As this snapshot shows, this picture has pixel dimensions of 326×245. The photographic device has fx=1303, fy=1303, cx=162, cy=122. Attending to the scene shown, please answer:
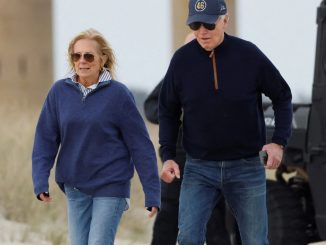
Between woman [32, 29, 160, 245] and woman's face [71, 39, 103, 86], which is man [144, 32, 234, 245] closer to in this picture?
woman [32, 29, 160, 245]

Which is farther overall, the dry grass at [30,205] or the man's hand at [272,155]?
the dry grass at [30,205]

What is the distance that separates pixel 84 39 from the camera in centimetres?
629

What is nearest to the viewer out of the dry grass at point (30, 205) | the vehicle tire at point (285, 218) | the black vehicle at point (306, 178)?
the black vehicle at point (306, 178)

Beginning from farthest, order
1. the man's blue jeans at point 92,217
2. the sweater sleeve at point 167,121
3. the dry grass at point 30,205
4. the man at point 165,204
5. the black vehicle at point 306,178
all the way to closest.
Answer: the dry grass at point 30,205 → the black vehicle at point 306,178 → the man at point 165,204 → the sweater sleeve at point 167,121 → the man's blue jeans at point 92,217

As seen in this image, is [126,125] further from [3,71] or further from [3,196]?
[3,71]

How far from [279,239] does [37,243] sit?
7.97 feet

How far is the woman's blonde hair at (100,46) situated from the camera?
6.30 meters

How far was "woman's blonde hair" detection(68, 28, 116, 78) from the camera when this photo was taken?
630cm

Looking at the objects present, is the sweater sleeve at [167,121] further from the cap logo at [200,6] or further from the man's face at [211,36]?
the cap logo at [200,6]

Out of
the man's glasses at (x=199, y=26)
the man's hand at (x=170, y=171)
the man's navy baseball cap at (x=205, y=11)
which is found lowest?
the man's hand at (x=170, y=171)

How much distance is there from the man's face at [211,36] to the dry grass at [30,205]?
4.50 meters

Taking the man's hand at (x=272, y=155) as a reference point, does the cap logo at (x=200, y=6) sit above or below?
above

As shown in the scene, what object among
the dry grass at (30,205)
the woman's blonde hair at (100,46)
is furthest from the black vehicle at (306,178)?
the woman's blonde hair at (100,46)

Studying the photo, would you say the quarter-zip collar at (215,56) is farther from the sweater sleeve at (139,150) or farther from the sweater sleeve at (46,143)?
the sweater sleeve at (46,143)
